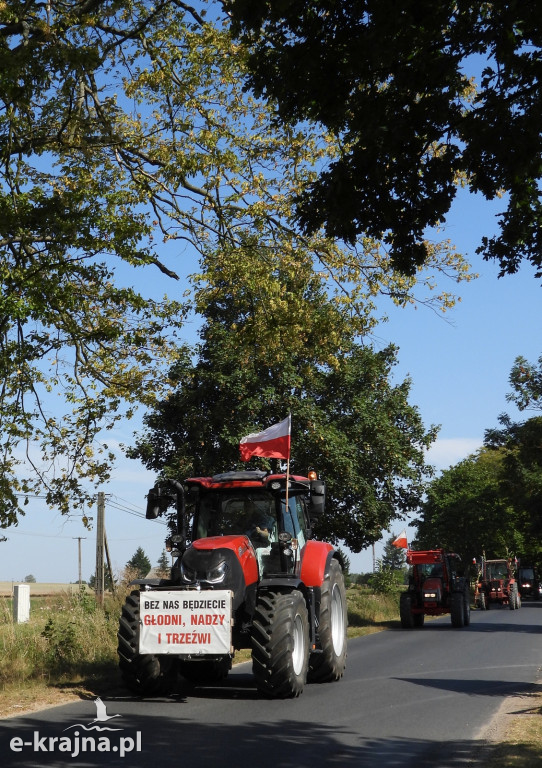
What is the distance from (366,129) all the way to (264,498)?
231 inches

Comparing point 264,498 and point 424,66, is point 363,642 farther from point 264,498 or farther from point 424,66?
point 424,66

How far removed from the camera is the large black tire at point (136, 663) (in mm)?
11492

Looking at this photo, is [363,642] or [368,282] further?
[363,642]

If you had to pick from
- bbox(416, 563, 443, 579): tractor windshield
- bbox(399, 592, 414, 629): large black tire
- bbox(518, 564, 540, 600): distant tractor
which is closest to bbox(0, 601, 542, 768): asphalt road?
bbox(399, 592, 414, 629): large black tire

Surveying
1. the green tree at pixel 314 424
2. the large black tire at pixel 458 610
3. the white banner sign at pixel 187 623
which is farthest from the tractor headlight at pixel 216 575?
the large black tire at pixel 458 610

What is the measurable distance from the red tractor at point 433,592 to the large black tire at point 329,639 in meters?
16.1

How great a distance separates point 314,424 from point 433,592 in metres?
6.59

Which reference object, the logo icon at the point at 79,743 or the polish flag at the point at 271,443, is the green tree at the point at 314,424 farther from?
the logo icon at the point at 79,743

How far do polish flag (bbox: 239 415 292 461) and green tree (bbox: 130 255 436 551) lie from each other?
48.8 feet

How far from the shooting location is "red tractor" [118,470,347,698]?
11.3 m

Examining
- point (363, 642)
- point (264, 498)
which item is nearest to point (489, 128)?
point (264, 498)

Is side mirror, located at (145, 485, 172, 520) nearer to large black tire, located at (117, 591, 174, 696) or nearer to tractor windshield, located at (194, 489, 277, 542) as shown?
tractor windshield, located at (194, 489, 277, 542)

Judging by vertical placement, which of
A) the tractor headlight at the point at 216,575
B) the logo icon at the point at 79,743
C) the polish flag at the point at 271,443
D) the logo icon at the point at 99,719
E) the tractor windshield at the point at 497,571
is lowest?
the logo icon at the point at 79,743

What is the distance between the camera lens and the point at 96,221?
13445 mm
